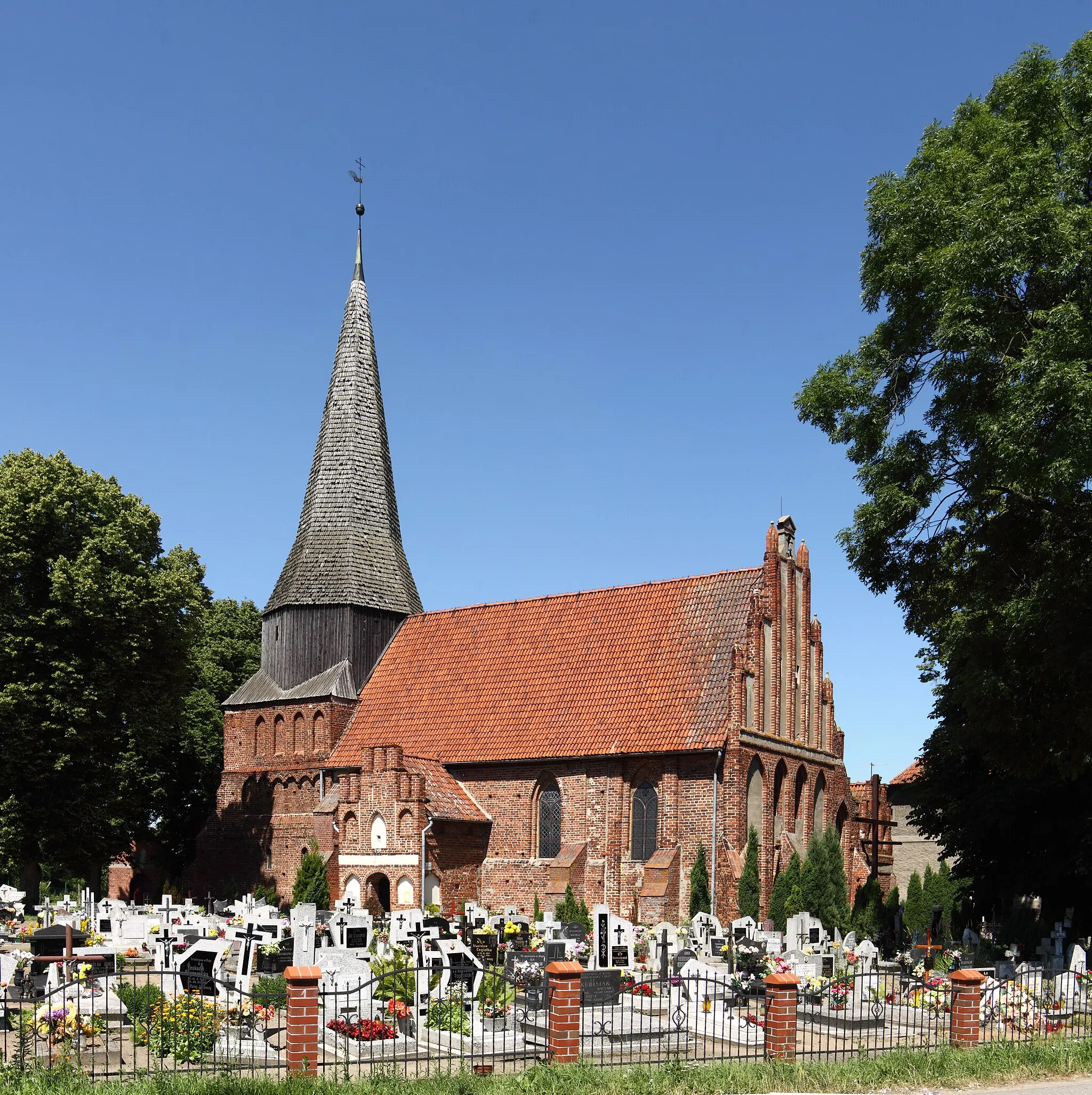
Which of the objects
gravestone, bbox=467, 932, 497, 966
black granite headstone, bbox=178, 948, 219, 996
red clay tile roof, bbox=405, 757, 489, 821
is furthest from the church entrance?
black granite headstone, bbox=178, 948, 219, 996

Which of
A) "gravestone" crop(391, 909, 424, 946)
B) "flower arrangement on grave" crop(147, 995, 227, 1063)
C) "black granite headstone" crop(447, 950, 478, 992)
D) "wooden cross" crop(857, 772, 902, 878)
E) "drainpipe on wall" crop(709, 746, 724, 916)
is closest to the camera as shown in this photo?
"flower arrangement on grave" crop(147, 995, 227, 1063)

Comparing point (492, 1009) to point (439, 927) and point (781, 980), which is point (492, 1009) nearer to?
point (781, 980)

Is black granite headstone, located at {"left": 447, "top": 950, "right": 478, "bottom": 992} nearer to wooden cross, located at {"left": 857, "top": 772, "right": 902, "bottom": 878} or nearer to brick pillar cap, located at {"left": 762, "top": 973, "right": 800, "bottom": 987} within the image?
brick pillar cap, located at {"left": 762, "top": 973, "right": 800, "bottom": 987}

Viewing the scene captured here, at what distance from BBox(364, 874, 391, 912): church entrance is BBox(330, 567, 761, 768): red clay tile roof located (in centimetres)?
421

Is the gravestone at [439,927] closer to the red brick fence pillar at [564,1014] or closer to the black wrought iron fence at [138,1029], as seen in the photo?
the black wrought iron fence at [138,1029]

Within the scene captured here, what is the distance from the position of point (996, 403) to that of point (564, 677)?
1742cm

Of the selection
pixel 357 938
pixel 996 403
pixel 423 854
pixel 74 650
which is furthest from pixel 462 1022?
pixel 74 650

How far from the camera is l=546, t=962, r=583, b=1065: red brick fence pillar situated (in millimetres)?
14281

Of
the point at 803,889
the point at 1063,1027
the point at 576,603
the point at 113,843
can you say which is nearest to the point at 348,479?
the point at 576,603

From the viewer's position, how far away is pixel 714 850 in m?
31.0

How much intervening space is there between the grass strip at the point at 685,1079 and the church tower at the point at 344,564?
26633mm

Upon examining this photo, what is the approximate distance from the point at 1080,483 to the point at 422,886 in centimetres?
2010

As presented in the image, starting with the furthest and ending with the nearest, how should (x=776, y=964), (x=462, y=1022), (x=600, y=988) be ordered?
(x=776, y=964) < (x=600, y=988) < (x=462, y=1022)

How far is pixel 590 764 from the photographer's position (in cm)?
3347
